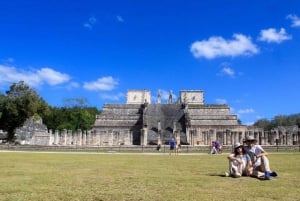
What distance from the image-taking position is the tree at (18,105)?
52869mm

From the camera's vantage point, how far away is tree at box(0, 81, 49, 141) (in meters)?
52.9

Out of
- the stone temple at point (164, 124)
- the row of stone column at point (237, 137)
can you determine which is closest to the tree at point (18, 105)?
the stone temple at point (164, 124)

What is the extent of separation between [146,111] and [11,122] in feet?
85.7

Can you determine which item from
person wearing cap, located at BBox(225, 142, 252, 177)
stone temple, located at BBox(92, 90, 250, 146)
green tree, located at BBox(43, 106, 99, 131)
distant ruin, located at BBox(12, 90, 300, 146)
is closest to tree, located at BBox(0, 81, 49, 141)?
distant ruin, located at BBox(12, 90, 300, 146)

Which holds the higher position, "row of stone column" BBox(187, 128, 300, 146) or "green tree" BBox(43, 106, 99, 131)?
"green tree" BBox(43, 106, 99, 131)

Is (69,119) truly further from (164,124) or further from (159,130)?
(159,130)

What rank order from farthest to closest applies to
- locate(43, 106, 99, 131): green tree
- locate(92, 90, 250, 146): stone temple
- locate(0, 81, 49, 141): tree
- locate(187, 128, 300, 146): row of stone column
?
locate(43, 106, 99, 131): green tree < locate(92, 90, 250, 146): stone temple < locate(187, 128, 300, 146): row of stone column < locate(0, 81, 49, 141): tree

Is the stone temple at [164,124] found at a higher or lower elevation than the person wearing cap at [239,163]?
higher

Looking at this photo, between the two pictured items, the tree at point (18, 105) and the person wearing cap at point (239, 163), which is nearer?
the person wearing cap at point (239, 163)

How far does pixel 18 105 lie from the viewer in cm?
5353

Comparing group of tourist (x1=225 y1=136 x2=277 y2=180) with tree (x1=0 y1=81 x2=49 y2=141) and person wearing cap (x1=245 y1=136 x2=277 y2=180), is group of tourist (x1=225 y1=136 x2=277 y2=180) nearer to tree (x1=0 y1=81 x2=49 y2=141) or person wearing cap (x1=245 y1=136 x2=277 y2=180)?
person wearing cap (x1=245 y1=136 x2=277 y2=180)

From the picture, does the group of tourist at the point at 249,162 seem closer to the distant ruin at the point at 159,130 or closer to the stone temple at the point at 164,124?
the distant ruin at the point at 159,130

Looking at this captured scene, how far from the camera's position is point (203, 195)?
8.47 meters

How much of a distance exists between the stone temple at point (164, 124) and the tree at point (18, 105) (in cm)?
1164
